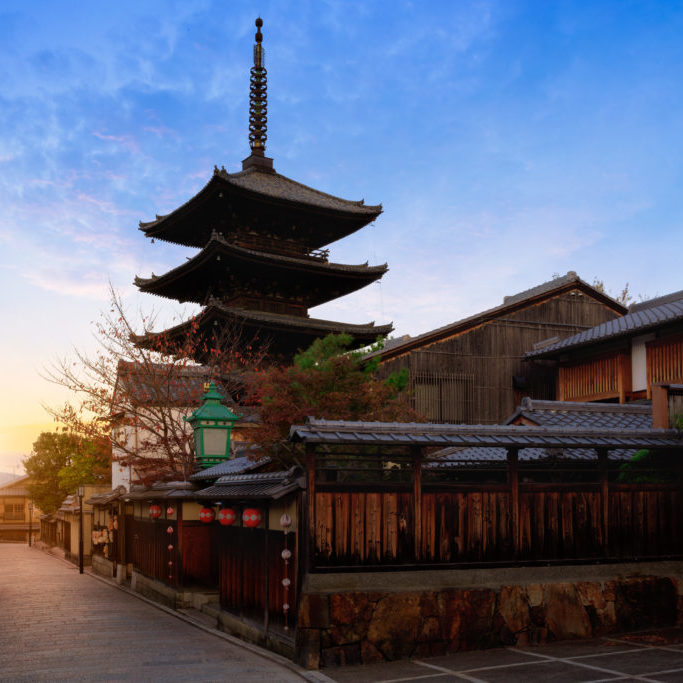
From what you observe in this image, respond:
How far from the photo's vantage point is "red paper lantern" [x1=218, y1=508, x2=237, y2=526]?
701 inches

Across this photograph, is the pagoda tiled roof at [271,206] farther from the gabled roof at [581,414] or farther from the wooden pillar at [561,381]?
the gabled roof at [581,414]

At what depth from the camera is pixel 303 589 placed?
13516 mm

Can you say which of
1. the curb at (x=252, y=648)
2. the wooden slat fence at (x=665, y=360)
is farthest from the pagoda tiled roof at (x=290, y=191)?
the curb at (x=252, y=648)

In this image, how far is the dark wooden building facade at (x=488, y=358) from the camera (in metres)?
32.6

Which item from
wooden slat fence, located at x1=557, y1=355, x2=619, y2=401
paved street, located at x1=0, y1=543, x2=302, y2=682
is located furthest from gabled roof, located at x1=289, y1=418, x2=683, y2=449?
wooden slat fence, located at x1=557, y1=355, x2=619, y2=401

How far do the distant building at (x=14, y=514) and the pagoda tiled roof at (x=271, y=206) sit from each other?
61305 mm

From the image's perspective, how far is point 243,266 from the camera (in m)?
35.9

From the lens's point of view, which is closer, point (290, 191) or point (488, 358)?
point (488, 358)

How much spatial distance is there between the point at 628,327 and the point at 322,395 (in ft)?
35.4

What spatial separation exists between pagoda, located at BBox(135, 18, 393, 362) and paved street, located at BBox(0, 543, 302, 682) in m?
12.4

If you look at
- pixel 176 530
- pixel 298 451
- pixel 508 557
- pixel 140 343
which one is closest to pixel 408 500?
pixel 508 557

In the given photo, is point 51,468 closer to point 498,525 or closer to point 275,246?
point 275,246

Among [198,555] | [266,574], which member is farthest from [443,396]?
[266,574]

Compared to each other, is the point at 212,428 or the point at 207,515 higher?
the point at 212,428
